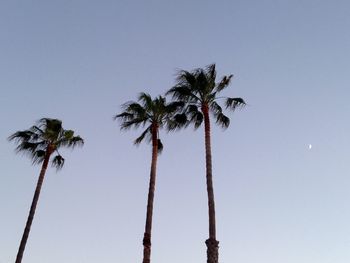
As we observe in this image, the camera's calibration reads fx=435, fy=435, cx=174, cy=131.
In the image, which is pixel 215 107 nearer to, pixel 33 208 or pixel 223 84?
pixel 223 84

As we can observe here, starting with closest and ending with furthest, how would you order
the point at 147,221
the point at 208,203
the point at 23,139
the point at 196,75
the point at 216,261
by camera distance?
the point at 216,261 < the point at 208,203 < the point at 147,221 < the point at 196,75 < the point at 23,139

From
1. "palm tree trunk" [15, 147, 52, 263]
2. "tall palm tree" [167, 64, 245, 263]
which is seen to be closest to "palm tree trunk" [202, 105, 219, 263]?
"tall palm tree" [167, 64, 245, 263]

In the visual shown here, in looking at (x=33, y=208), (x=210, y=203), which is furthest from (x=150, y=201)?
(x=33, y=208)

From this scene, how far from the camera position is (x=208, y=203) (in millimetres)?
23969

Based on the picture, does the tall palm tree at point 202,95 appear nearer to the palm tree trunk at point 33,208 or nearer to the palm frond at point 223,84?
the palm frond at point 223,84

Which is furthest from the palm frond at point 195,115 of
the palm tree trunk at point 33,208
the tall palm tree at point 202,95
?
the palm tree trunk at point 33,208

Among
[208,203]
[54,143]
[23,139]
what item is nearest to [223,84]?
[208,203]

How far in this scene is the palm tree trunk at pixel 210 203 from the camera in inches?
867

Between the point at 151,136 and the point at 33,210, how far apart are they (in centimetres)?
952

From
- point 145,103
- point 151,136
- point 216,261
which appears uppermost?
point 145,103

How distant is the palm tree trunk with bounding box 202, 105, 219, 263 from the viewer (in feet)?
72.3

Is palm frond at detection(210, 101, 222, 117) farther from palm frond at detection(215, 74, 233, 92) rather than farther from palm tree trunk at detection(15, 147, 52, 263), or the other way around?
palm tree trunk at detection(15, 147, 52, 263)

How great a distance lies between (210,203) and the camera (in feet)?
78.5

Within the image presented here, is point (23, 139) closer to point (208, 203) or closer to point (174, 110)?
point (174, 110)
